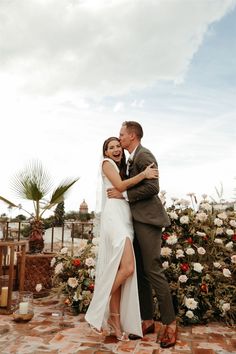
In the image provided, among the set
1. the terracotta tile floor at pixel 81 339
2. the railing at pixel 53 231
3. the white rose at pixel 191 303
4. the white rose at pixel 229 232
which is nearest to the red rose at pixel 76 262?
the railing at pixel 53 231

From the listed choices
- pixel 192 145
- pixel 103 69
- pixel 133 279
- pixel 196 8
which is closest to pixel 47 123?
pixel 103 69

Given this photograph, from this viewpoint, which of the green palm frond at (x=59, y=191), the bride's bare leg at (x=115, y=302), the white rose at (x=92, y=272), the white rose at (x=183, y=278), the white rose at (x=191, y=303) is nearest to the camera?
the bride's bare leg at (x=115, y=302)

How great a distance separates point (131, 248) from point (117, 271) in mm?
213

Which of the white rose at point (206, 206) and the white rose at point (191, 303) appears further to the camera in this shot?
the white rose at point (206, 206)

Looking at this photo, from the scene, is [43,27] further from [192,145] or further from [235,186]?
[235,186]

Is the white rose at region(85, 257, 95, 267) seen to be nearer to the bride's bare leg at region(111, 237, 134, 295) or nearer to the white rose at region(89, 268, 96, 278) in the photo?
the white rose at region(89, 268, 96, 278)

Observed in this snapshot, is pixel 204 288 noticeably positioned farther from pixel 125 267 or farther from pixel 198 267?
pixel 125 267

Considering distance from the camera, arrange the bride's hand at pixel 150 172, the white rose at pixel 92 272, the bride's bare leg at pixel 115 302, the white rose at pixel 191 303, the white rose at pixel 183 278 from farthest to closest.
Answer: the white rose at pixel 92 272
the white rose at pixel 183 278
the white rose at pixel 191 303
the bride's bare leg at pixel 115 302
the bride's hand at pixel 150 172

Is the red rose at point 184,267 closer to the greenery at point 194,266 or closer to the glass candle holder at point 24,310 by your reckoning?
the greenery at point 194,266

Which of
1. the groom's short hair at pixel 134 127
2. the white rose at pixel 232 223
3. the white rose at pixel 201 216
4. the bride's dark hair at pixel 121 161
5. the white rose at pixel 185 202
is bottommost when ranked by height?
the white rose at pixel 232 223

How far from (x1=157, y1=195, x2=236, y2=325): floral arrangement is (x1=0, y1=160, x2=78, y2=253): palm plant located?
5.52 feet

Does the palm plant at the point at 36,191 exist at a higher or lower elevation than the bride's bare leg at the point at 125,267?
higher

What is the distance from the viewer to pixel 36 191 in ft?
16.2

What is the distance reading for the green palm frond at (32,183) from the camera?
195 inches
